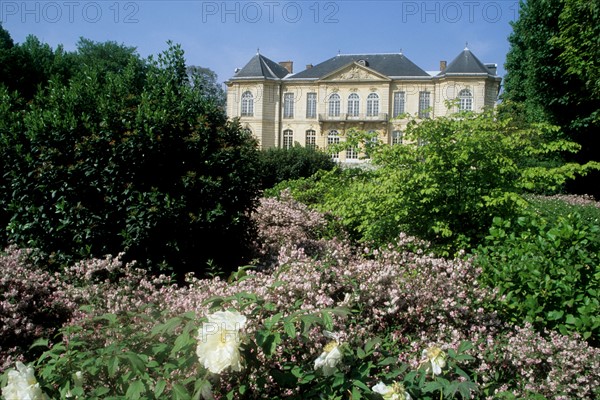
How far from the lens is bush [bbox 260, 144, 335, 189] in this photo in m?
25.3

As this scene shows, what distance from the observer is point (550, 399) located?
303 cm

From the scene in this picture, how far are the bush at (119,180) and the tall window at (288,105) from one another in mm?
51466

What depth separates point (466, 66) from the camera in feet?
161

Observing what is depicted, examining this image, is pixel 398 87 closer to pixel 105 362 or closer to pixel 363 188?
pixel 363 188

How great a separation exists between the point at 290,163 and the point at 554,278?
74.2 ft

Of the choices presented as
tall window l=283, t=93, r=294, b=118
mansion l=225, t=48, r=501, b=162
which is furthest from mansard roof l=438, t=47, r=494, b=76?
tall window l=283, t=93, r=294, b=118

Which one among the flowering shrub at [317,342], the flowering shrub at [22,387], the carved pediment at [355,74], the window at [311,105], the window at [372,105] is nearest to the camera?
the flowering shrub at [22,387]

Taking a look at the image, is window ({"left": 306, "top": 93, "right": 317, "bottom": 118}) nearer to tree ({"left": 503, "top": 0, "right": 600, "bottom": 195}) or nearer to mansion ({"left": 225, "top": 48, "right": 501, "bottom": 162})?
mansion ({"left": 225, "top": 48, "right": 501, "bottom": 162})

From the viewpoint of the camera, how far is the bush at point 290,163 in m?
25.3

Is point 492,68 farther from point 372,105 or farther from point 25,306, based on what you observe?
point 25,306

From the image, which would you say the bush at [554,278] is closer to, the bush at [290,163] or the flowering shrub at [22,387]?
the flowering shrub at [22,387]

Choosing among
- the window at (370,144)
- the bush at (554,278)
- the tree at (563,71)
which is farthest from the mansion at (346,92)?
the bush at (554,278)

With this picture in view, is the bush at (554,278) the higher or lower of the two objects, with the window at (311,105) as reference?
lower

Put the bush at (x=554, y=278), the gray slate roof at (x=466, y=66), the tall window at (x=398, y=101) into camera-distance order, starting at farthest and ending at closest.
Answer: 1. the tall window at (x=398, y=101)
2. the gray slate roof at (x=466, y=66)
3. the bush at (x=554, y=278)
